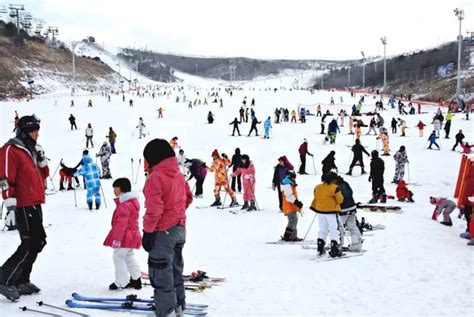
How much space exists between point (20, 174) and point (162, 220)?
1.77 meters

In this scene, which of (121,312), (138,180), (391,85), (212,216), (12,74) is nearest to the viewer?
(121,312)

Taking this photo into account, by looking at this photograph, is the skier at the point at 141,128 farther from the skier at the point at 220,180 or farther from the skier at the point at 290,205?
the skier at the point at 290,205

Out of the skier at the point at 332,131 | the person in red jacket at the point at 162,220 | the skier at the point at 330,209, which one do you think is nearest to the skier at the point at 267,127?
the skier at the point at 332,131

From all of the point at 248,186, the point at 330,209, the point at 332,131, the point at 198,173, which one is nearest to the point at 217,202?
the point at 248,186

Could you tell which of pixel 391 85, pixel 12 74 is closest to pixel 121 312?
pixel 12 74

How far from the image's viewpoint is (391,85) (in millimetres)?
95438

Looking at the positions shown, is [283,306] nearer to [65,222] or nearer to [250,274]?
[250,274]

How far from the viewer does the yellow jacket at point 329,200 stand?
790 cm

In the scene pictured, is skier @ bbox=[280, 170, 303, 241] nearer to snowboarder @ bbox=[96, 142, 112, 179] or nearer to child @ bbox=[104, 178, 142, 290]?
child @ bbox=[104, 178, 142, 290]

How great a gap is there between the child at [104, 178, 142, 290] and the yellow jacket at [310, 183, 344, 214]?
119 inches

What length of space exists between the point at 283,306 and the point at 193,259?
8.84ft

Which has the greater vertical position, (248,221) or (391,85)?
(391,85)

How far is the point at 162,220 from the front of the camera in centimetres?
470

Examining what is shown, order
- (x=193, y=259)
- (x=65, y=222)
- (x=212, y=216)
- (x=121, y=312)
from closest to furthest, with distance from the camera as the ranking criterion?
(x=121, y=312) < (x=193, y=259) < (x=65, y=222) < (x=212, y=216)
